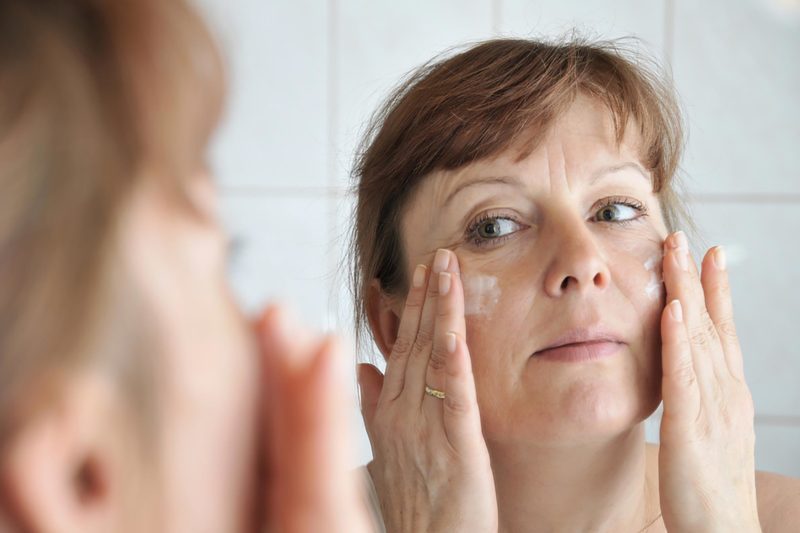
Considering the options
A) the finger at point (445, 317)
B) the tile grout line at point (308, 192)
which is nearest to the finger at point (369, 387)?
the finger at point (445, 317)

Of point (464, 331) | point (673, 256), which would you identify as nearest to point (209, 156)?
point (464, 331)

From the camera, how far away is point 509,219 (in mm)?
863

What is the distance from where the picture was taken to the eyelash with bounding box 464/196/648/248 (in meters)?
0.86

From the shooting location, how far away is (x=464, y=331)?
816 millimetres

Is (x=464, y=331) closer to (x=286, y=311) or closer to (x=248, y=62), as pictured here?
(x=286, y=311)

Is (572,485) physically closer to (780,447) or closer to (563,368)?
(563,368)

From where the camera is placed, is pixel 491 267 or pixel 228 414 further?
pixel 491 267

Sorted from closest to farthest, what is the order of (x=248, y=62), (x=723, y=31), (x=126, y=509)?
(x=126, y=509), (x=723, y=31), (x=248, y=62)

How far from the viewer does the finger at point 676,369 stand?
0.80 m

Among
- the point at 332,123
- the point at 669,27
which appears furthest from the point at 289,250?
the point at 669,27

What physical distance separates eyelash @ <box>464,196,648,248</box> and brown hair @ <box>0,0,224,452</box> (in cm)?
60

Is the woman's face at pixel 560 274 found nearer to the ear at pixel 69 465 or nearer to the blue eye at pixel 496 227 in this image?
the blue eye at pixel 496 227

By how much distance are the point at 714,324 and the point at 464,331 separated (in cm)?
29

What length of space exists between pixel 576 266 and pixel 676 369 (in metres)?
0.14
